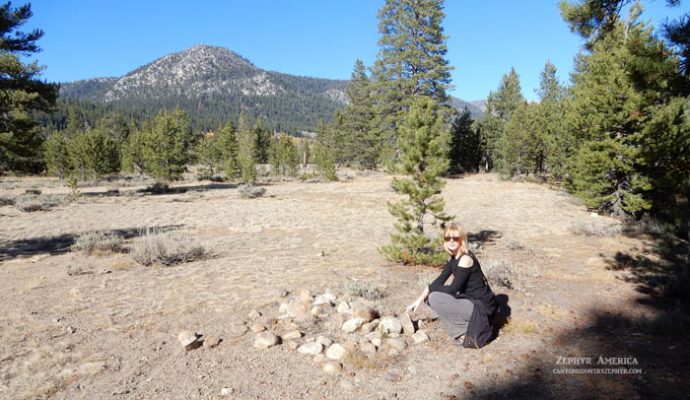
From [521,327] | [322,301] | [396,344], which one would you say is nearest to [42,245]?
[322,301]

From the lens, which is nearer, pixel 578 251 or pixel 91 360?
pixel 91 360

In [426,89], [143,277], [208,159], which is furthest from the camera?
[208,159]

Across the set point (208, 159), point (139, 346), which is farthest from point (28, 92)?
point (208, 159)

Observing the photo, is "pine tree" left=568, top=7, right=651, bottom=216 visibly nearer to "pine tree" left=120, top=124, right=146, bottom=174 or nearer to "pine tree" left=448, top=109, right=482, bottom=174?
"pine tree" left=448, top=109, right=482, bottom=174

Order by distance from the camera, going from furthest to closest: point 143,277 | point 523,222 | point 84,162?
point 84,162 → point 523,222 → point 143,277

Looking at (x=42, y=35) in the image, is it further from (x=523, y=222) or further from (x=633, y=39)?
(x=523, y=222)

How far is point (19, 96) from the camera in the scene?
56.4 feet

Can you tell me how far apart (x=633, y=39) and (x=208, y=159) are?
48.7 metres

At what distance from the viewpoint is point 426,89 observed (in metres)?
28.9

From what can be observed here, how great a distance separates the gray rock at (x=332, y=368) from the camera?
165 inches

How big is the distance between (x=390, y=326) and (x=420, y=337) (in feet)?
1.34

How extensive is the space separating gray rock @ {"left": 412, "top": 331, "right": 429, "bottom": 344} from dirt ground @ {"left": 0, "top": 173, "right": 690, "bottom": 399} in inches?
3.0

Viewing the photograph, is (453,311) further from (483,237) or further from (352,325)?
(483,237)

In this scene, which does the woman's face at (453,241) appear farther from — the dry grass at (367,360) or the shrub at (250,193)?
the shrub at (250,193)
